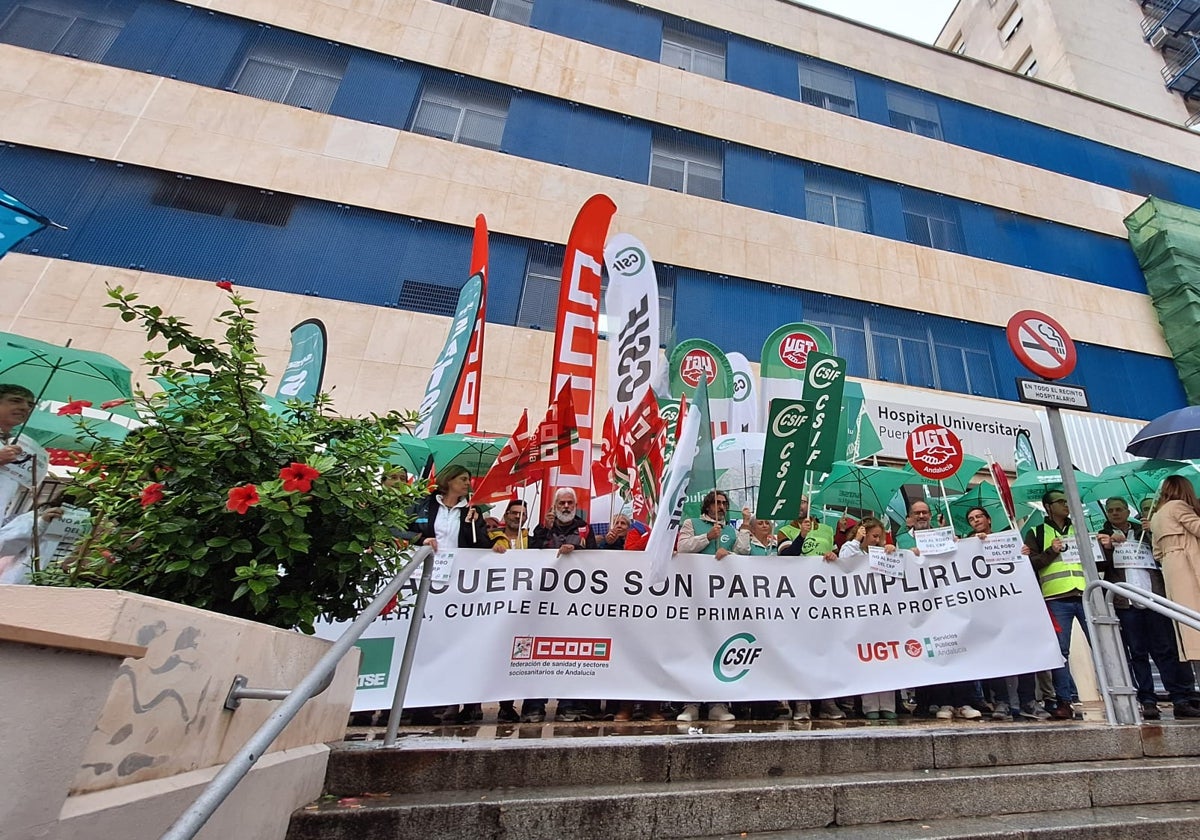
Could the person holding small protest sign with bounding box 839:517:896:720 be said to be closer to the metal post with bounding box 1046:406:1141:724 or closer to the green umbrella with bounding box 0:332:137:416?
the metal post with bounding box 1046:406:1141:724

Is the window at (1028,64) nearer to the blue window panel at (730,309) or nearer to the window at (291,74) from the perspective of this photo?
the blue window panel at (730,309)

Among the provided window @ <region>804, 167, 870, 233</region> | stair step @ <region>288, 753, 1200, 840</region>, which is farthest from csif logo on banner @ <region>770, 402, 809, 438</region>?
window @ <region>804, 167, 870, 233</region>

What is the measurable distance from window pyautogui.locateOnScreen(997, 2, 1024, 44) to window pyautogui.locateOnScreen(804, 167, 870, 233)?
50.5 ft

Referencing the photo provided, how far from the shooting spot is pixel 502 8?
14000mm

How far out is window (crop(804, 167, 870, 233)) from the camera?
1430 cm

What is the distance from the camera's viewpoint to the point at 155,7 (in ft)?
38.2

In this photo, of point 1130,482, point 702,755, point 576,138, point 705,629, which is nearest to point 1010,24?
point 576,138

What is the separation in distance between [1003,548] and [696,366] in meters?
4.55

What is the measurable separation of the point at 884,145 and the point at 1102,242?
697 cm

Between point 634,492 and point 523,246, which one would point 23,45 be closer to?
point 523,246

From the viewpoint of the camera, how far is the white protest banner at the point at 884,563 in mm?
5055

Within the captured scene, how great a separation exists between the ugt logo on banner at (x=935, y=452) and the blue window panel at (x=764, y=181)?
875 cm

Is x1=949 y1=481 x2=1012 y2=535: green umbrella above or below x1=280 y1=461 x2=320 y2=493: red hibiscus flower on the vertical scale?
above

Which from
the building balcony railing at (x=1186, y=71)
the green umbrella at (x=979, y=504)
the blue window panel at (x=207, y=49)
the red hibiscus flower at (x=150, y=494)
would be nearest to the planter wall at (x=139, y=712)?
the red hibiscus flower at (x=150, y=494)
